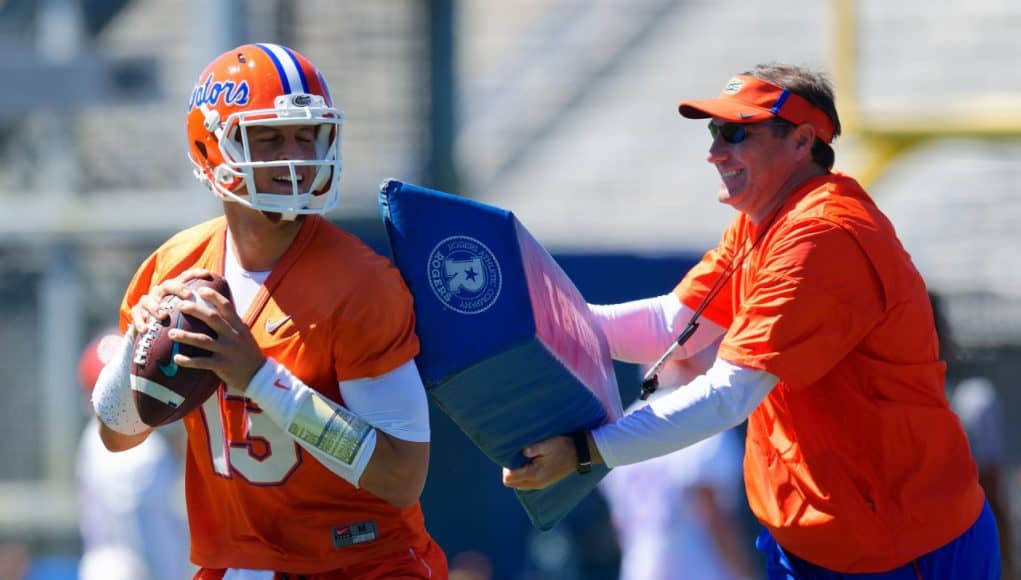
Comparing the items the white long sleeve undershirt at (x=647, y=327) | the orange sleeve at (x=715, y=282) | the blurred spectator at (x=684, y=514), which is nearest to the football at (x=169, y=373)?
the white long sleeve undershirt at (x=647, y=327)

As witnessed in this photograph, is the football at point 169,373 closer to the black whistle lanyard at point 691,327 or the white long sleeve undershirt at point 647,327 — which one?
the black whistle lanyard at point 691,327

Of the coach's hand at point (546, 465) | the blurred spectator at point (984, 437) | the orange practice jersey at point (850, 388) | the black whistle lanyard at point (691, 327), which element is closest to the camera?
the orange practice jersey at point (850, 388)

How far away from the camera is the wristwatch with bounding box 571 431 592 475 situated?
144 inches

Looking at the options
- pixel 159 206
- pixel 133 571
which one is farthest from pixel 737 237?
pixel 159 206

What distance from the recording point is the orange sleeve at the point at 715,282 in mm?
4012

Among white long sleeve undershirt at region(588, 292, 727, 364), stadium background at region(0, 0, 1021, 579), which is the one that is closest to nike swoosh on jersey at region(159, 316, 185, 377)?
white long sleeve undershirt at region(588, 292, 727, 364)

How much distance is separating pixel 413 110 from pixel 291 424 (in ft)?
19.6

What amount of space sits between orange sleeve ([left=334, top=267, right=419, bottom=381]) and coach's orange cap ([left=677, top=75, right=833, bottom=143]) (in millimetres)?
895

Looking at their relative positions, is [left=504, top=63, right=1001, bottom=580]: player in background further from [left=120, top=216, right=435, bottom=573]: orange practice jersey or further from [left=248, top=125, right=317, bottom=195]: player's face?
[left=248, top=125, right=317, bottom=195]: player's face

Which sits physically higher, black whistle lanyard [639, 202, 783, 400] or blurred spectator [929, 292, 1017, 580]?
black whistle lanyard [639, 202, 783, 400]

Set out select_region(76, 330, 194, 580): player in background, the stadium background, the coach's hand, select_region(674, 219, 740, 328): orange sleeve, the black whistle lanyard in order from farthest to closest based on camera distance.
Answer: the stadium background → select_region(76, 330, 194, 580): player in background → select_region(674, 219, 740, 328): orange sleeve → the black whistle lanyard → the coach's hand

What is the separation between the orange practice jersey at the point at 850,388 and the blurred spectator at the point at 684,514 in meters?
2.12

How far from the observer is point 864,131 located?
288 inches

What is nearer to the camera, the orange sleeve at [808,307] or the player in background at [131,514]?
the orange sleeve at [808,307]
